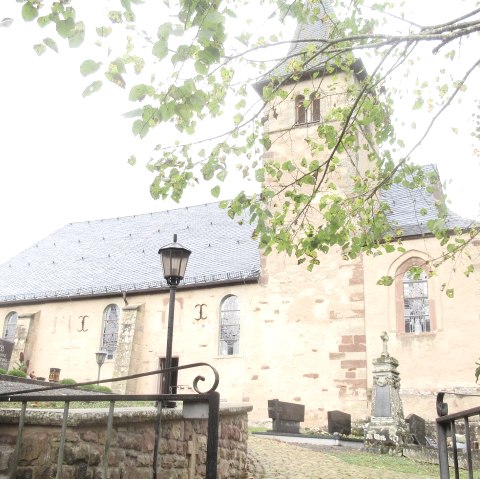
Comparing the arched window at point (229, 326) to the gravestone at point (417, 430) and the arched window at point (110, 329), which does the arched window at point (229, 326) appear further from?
the gravestone at point (417, 430)

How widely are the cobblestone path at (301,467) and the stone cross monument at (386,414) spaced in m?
1.84

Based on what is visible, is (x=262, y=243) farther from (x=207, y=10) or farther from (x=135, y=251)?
(x=135, y=251)

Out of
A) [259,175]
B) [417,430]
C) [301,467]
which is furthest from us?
[417,430]

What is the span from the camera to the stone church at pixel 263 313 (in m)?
16.2

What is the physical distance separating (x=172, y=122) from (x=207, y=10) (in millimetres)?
2331

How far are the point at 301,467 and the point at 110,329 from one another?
13779 mm

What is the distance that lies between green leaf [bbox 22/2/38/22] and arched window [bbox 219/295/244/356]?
623 inches

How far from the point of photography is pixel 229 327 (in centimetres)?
1930

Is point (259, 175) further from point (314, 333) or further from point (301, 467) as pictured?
point (314, 333)

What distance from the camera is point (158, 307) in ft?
67.7

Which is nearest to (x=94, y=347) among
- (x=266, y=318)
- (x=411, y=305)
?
(x=266, y=318)

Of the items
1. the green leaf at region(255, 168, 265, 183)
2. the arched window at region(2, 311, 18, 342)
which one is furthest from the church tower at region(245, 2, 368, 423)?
the arched window at region(2, 311, 18, 342)

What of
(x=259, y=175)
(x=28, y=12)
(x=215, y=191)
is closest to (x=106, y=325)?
(x=259, y=175)

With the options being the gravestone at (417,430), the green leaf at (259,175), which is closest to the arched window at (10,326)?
the gravestone at (417,430)
